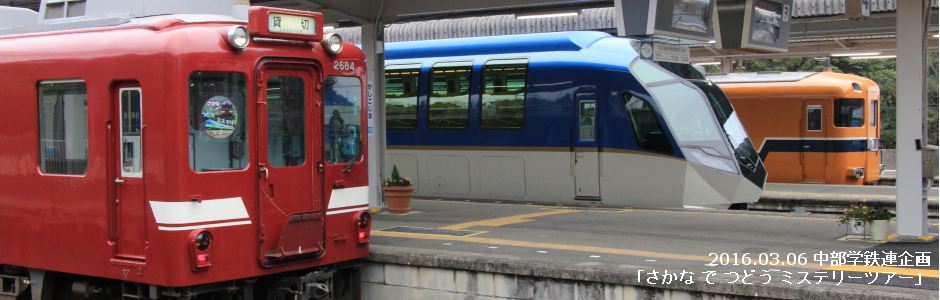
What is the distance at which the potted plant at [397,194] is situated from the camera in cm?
1276

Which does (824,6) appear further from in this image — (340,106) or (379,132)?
(340,106)

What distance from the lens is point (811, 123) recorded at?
1895 centimetres

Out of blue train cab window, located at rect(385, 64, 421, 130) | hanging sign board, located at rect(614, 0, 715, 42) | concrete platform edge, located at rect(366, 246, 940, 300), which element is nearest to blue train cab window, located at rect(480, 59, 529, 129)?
blue train cab window, located at rect(385, 64, 421, 130)

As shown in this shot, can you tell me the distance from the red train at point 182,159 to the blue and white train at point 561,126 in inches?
254

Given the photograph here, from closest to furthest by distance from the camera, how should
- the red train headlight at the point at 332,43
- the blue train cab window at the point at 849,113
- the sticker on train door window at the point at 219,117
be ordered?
the sticker on train door window at the point at 219,117 → the red train headlight at the point at 332,43 → the blue train cab window at the point at 849,113

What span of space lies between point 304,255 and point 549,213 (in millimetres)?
5702

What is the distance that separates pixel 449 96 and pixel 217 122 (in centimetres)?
891

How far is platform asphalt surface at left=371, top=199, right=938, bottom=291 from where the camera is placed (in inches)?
299

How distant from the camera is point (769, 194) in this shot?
54.8 feet

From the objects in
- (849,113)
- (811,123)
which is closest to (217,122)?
(811,123)

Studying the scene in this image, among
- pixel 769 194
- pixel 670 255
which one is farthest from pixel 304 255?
pixel 769 194

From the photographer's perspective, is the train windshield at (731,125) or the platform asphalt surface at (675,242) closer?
the platform asphalt surface at (675,242)

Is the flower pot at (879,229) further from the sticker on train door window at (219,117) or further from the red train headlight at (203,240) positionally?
the red train headlight at (203,240)

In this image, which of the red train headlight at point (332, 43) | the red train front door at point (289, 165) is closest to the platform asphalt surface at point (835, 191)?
the red train headlight at point (332, 43)
